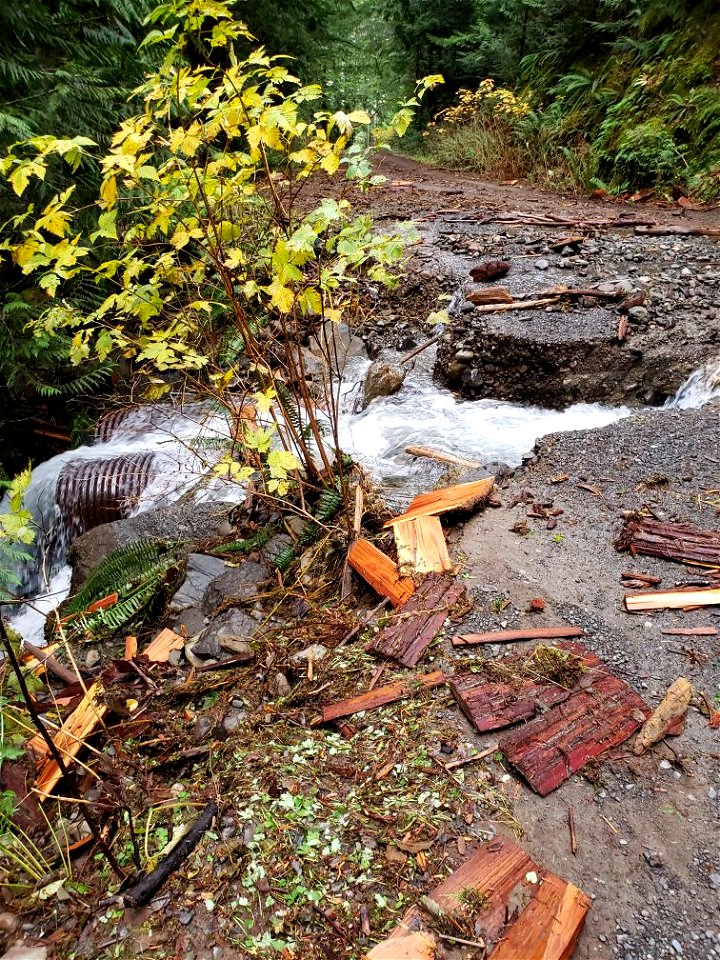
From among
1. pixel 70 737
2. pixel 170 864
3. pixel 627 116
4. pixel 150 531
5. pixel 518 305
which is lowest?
pixel 150 531

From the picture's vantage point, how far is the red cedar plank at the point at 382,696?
2506 mm

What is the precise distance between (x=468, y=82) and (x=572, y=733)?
18256 millimetres

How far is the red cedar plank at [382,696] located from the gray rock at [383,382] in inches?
172

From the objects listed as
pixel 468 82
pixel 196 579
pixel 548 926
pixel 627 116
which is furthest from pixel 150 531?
pixel 468 82

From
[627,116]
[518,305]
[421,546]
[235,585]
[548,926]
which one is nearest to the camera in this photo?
[548,926]

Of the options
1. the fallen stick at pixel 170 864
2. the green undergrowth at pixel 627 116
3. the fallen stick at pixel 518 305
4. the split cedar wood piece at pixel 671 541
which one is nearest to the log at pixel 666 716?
the split cedar wood piece at pixel 671 541

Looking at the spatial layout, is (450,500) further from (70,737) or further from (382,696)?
(70,737)

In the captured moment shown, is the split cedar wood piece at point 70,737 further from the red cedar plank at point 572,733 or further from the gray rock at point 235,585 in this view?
the red cedar plank at point 572,733

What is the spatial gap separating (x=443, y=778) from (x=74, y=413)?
20.2ft

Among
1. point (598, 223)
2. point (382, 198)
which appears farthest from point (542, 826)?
point (382, 198)

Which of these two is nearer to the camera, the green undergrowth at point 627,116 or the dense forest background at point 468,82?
the dense forest background at point 468,82

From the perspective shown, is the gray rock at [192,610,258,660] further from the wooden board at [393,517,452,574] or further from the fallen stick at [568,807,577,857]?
the fallen stick at [568,807,577,857]

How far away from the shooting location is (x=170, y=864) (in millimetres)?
1945

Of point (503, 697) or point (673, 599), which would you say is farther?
point (673, 599)
